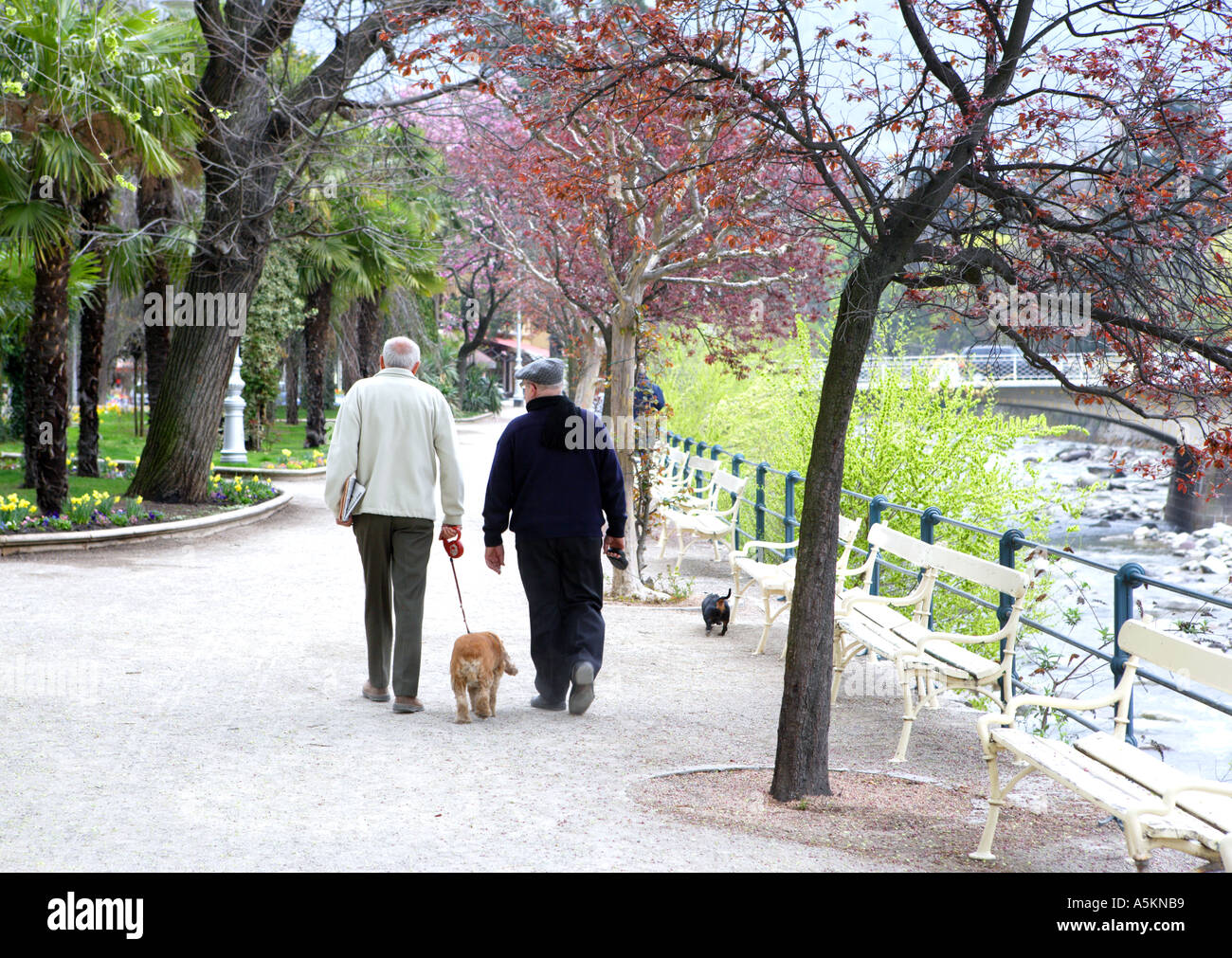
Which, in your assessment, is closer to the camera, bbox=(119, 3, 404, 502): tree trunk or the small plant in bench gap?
bbox=(119, 3, 404, 502): tree trunk

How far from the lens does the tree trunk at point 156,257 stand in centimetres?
1617

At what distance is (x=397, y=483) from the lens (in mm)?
6281

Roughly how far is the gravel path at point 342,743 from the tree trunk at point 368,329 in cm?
1811

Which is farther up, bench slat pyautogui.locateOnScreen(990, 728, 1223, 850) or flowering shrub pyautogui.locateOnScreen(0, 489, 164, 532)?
flowering shrub pyautogui.locateOnScreen(0, 489, 164, 532)

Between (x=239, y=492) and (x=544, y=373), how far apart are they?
9.89m

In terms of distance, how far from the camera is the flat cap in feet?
21.0

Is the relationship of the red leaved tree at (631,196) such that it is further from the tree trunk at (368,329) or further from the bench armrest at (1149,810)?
the tree trunk at (368,329)

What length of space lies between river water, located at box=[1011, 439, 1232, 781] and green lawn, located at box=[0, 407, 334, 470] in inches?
470

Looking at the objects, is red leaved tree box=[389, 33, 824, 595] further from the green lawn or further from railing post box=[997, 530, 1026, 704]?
the green lawn

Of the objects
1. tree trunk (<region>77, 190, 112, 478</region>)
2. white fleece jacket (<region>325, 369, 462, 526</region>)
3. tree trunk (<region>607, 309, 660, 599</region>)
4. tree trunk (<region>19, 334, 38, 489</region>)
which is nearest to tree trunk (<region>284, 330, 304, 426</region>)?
tree trunk (<region>77, 190, 112, 478</region>)

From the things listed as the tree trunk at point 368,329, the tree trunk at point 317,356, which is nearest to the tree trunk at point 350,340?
the tree trunk at point 368,329

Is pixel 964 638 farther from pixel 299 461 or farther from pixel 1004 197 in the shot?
pixel 299 461

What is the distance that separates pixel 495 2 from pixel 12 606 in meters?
5.88

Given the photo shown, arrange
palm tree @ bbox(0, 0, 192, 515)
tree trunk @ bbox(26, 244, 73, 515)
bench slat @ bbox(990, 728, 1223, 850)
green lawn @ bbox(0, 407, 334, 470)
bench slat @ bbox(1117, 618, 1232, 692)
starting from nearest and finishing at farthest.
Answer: bench slat @ bbox(990, 728, 1223, 850)
bench slat @ bbox(1117, 618, 1232, 692)
palm tree @ bbox(0, 0, 192, 515)
tree trunk @ bbox(26, 244, 73, 515)
green lawn @ bbox(0, 407, 334, 470)
